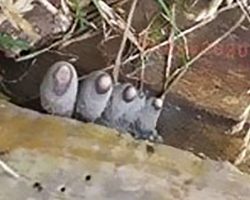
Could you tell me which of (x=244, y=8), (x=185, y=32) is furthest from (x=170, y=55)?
(x=244, y=8)

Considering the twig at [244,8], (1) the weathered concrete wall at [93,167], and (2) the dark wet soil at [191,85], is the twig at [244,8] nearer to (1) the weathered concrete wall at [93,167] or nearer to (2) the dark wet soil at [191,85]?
(2) the dark wet soil at [191,85]

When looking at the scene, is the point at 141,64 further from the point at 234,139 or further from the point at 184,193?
the point at 184,193

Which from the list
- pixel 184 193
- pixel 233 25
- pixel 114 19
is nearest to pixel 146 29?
pixel 114 19

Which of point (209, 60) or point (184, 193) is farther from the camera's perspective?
point (209, 60)

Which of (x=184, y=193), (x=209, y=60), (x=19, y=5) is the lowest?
(x=184, y=193)

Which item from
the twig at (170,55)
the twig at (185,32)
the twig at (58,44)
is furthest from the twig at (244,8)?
the twig at (58,44)

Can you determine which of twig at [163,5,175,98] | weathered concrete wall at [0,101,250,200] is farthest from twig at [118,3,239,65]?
weathered concrete wall at [0,101,250,200]
